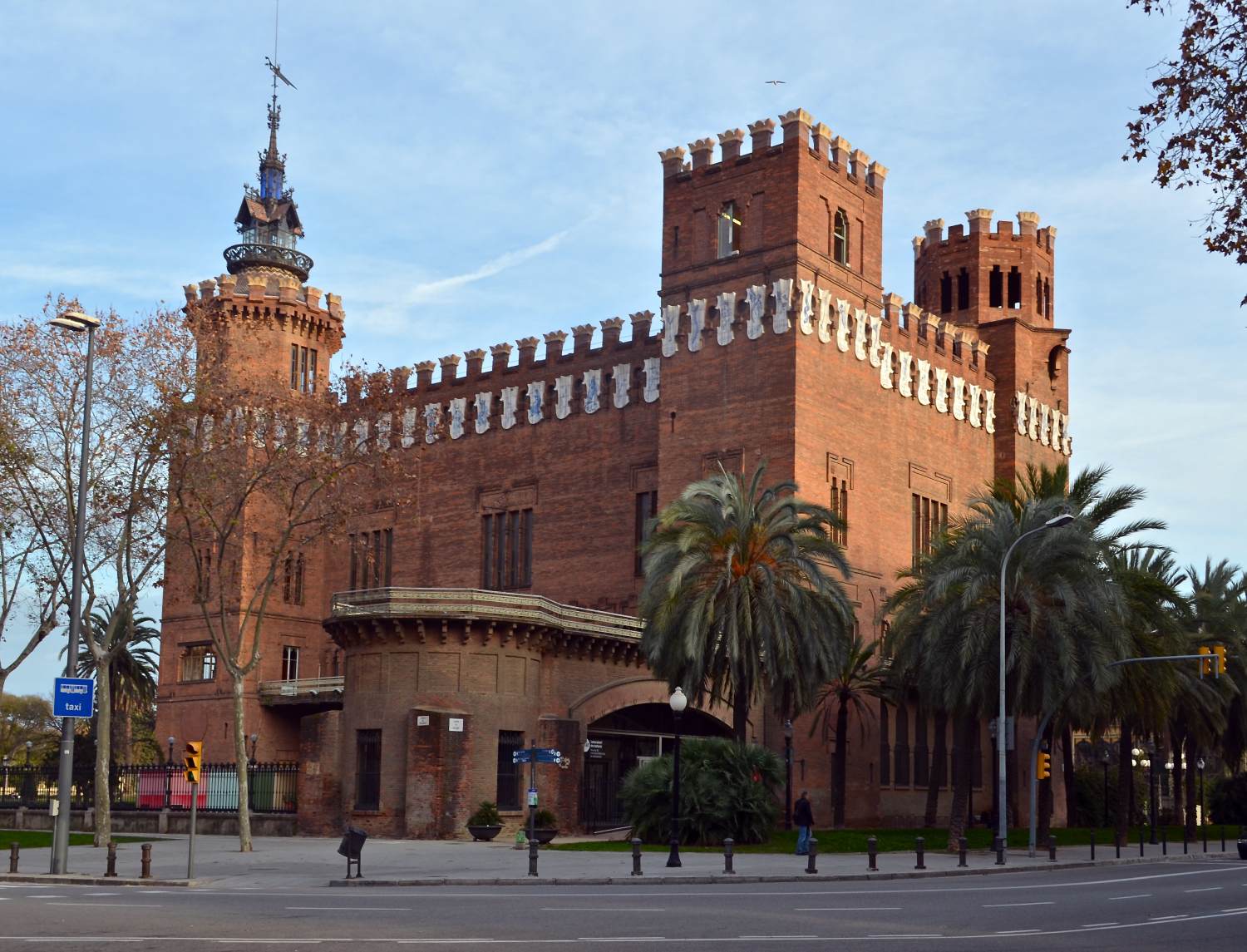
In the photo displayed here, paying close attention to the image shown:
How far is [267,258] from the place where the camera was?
206 ft

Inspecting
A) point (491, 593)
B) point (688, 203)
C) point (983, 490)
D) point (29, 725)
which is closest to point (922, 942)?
point (491, 593)

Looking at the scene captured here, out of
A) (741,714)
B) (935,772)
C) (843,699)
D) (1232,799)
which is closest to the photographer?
(741,714)

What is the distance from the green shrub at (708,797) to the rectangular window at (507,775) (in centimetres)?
532

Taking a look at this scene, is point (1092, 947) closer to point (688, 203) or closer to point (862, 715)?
point (862, 715)

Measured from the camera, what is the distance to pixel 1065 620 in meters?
36.7

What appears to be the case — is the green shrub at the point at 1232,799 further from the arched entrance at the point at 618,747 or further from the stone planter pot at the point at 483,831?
the stone planter pot at the point at 483,831

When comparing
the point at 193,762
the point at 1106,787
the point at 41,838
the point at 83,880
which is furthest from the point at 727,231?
the point at 83,880

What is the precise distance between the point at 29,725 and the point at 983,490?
67.5 metres

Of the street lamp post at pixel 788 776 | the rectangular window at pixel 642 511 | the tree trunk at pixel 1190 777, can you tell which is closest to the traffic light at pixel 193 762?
the street lamp post at pixel 788 776

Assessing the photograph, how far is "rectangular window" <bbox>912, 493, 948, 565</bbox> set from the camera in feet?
176

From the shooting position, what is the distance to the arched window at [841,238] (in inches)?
2004

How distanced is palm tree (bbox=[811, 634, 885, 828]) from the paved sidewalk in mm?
7638

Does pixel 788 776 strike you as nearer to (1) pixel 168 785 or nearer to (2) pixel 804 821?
(2) pixel 804 821

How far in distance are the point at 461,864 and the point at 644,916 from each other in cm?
1331
